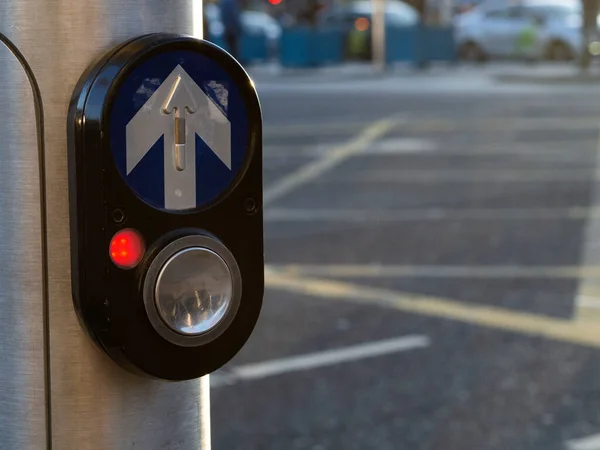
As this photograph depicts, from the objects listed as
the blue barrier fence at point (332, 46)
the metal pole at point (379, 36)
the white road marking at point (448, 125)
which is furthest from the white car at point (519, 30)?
the white road marking at point (448, 125)

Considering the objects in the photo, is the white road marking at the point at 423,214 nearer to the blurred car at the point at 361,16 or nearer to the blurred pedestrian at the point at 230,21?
the blurred pedestrian at the point at 230,21

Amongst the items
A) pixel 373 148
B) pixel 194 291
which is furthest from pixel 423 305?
pixel 373 148

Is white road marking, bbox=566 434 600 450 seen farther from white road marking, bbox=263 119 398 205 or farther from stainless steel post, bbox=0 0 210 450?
white road marking, bbox=263 119 398 205

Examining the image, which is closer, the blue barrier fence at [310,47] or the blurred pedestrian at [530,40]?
the blue barrier fence at [310,47]

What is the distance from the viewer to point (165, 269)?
5.08 feet

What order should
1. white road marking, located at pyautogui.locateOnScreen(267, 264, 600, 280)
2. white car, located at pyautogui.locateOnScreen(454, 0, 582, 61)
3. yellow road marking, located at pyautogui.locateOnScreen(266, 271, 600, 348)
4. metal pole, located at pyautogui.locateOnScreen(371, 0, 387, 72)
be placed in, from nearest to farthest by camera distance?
yellow road marking, located at pyautogui.locateOnScreen(266, 271, 600, 348), white road marking, located at pyautogui.locateOnScreen(267, 264, 600, 280), metal pole, located at pyautogui.locateOnScreen(371, 0, 387, 72), white car, located at pyautogui.locateOnScreen(454, 0, 582, 61)

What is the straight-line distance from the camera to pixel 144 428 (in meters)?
1.61

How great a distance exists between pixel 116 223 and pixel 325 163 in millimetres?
11747

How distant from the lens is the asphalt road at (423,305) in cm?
484

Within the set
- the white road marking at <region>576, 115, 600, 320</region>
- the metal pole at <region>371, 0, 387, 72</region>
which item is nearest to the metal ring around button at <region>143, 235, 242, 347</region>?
the white road marking at <region>576, 115, 600, 320</region>

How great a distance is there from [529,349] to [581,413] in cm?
89

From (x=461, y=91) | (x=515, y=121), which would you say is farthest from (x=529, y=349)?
(x=461, y=91)

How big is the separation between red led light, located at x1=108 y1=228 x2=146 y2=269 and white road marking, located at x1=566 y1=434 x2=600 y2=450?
3.31 metres

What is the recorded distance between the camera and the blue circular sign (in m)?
1.52
